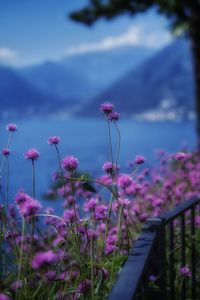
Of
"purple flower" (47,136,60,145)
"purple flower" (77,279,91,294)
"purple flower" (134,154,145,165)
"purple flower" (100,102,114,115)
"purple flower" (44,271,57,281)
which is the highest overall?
"purple flower" (100,102,114,115)

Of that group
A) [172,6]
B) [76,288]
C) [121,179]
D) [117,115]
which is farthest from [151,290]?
[172,6]

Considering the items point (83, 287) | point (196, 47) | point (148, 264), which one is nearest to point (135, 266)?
point (148, 264)

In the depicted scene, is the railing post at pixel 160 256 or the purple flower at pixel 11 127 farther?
the purple flower at pixel 11 127

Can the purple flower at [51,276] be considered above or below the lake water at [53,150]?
below

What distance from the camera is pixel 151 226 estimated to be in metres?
1.95

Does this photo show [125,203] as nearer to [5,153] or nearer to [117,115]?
[117,115]

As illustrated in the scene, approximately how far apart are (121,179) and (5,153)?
0.55 meters

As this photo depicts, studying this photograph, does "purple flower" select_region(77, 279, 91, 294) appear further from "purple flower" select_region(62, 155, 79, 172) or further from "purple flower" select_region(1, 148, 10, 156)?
"purple flower" select_region(1, 148, 10, 156)

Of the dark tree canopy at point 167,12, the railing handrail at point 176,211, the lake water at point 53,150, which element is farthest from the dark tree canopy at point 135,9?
the railing handrail at point 176,211

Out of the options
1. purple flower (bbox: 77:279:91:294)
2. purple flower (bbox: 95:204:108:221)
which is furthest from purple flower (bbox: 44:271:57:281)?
purple flower (bbox: 95:204:108:221)

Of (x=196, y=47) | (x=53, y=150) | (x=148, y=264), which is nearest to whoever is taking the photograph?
(x=148, y=264)

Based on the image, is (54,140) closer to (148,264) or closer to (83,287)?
(83,287)

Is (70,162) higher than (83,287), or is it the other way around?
(70,162)

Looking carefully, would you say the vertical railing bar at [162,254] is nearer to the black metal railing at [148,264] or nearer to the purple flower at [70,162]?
the black metal railing at [148,264]
